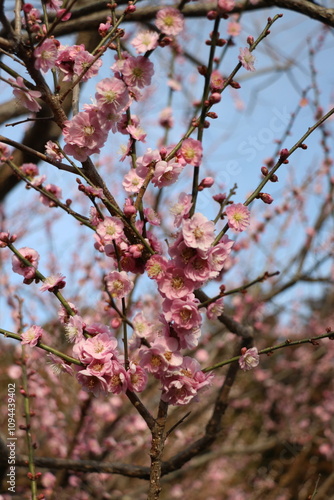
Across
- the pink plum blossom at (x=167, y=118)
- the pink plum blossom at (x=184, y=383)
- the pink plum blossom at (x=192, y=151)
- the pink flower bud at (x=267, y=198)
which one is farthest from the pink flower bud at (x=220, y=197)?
the pink plum blossom at (x=167, y=118)

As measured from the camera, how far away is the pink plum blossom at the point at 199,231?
131cm

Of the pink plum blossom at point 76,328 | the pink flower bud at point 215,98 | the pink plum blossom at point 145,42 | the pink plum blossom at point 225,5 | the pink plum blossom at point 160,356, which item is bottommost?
the pink plum blossom at point 160,356

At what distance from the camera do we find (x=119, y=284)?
58.0 inches

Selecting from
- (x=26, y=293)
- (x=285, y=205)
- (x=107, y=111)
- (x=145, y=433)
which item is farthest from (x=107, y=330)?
(x=26, y=293)

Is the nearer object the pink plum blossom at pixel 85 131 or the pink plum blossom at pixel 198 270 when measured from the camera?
the pink plum blossom at pixel 198 270

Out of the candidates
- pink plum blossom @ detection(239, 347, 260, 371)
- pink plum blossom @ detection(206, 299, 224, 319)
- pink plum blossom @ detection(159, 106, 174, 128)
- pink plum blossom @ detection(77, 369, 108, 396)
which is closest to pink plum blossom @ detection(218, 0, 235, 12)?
pink plum blossom @ detection(206, 299, 224, 319)

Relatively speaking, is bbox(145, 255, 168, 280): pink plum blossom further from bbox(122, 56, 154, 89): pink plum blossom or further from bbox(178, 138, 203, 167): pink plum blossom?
bbox(122, 56, 154, 89): pink plum blossom

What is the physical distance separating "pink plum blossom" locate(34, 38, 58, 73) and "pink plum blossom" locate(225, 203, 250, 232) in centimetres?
77

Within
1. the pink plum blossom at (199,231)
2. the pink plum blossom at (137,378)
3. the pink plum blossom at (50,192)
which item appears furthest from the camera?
the pink plum blossom at (50,192)

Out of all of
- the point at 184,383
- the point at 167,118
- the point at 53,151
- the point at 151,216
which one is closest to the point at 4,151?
the point at 53,151

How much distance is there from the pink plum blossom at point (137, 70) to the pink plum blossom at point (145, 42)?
40mm

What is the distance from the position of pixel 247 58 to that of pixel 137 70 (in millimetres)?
387

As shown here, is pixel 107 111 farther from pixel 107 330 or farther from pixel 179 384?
pixel 179 384

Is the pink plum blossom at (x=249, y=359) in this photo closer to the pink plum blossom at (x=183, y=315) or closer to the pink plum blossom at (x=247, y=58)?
the pink plum blossom at (x=183, y=315)
